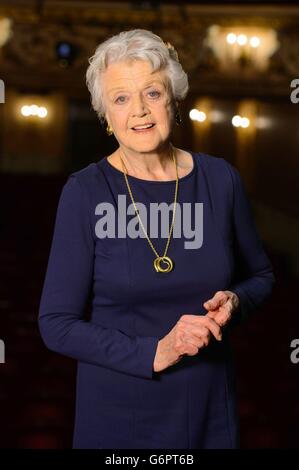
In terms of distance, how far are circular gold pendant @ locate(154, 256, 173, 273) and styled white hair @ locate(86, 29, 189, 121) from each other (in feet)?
1.02

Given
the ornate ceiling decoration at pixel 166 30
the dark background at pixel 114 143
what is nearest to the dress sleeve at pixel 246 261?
the dark background at pixel 114 143

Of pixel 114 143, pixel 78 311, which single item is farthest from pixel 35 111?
pixel 78 311

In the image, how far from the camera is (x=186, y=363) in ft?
4.10

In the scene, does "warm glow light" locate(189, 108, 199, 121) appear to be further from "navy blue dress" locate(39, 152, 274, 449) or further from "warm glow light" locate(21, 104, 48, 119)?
"navy blue dress" locate(39, 152, 274, 449)

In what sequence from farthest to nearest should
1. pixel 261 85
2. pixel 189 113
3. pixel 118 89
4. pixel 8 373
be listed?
pixel 189 113, pixel 261 85, pixel 8 373, pixel 118 89

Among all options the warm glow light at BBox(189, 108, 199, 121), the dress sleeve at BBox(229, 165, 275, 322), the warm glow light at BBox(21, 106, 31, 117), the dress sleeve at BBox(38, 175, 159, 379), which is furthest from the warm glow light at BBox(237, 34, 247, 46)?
the dress sleeve at BBox(38, 175, 159, 379)

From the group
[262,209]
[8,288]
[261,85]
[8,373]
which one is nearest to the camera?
[8,373]

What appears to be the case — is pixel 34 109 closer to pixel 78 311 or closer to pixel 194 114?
pixel 194 114

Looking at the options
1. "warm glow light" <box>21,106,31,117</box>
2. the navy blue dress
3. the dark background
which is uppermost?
"warm glow light" <box>21,106,31,117</box>

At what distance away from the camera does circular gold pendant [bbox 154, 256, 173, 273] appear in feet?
3.92

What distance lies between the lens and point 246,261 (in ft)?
4.67
